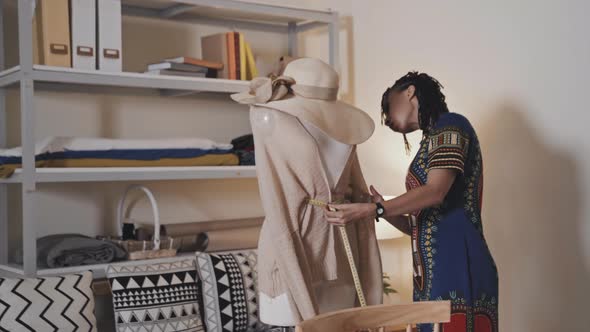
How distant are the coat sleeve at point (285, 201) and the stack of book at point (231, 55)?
1.44 metres

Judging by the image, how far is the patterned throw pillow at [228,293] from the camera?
325 cm

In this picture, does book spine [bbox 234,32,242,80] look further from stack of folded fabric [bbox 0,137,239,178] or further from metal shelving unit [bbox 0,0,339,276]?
stack of folded fabric [bbox 0,137,239,178]

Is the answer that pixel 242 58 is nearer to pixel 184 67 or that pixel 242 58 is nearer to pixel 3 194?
pixel 184 67

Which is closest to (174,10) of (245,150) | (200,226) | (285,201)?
(245,150)

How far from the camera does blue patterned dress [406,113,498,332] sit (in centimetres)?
239

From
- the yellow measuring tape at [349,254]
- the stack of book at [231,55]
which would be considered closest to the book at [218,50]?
the stack of book at [231,55]

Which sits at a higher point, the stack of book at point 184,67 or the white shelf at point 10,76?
the stack of book at point 184,67

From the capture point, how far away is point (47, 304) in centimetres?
283

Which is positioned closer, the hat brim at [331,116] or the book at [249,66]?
the hat brim at [331,116]

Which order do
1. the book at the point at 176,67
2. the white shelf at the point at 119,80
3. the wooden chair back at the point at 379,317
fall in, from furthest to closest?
1. the book at the point at 176,67
2. the white shelf at the point at 119,80
3. the wooden chair back at the point at 379,317

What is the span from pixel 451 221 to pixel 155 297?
1.32 metres

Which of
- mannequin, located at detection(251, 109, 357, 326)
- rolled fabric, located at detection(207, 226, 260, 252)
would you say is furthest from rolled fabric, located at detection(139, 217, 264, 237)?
mannequin, located at detection(251, 109, 357, 326)

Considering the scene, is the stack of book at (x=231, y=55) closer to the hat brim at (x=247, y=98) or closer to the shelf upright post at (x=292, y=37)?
the shelf upright post at (x=292, y=37)

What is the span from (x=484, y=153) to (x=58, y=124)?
1909 mm
